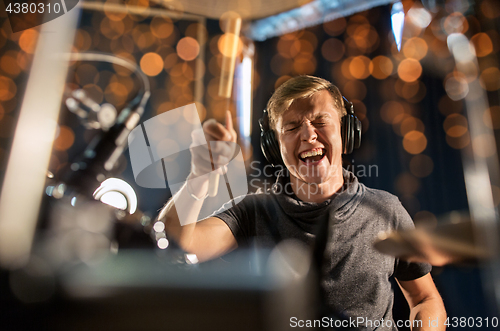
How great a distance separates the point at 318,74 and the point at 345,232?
0.86m

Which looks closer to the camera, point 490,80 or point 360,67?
point 490,80

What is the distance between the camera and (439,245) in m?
0.36

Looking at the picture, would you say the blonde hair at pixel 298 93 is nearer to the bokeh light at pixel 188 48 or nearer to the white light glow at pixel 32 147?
the bokeh light at pixel 188 48

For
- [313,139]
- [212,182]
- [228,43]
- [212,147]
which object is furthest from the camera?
[228,43]

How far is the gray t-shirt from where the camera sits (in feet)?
2.41

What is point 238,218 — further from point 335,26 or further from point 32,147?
point 335,26

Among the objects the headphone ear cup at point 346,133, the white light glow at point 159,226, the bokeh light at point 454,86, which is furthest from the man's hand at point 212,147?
the bokeh light at point 454,86

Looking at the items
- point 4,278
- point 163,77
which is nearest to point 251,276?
point 4,278

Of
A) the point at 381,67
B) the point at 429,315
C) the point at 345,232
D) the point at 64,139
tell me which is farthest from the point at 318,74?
the point at 64,139

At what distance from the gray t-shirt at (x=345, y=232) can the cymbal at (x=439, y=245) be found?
0.38 m

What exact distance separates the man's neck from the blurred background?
22cm

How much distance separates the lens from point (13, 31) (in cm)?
110

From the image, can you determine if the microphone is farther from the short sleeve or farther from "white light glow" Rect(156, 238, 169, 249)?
the short sleeve

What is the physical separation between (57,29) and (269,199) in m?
1.24
